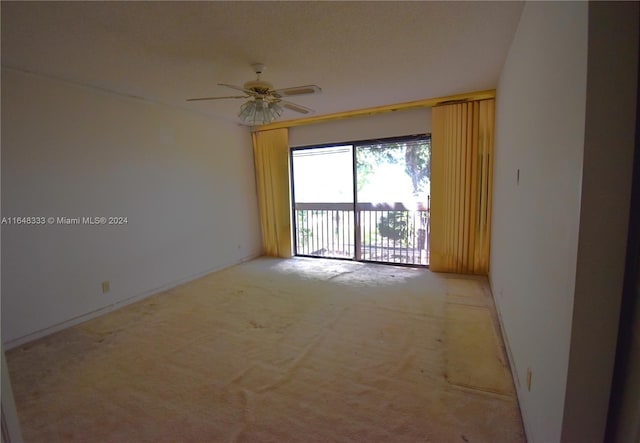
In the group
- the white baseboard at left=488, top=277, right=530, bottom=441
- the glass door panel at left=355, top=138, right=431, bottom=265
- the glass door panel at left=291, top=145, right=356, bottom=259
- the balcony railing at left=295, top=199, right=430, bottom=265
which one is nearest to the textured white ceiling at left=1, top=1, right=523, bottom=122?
the glass door panel at left=355, top=138, right=431, bottom=265

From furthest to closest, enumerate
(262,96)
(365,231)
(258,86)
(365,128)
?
(365,231), (365,128), (262,96), (258,86)

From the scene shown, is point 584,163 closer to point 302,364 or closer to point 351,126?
point 302,364

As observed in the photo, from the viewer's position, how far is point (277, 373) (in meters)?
1.98

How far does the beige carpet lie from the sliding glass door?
1447mm

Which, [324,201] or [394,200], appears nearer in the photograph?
[394,200]

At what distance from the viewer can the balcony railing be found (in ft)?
14.6

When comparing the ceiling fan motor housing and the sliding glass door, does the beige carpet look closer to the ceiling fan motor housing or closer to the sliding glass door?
the sliding glass door

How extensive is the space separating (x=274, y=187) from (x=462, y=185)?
114 inches

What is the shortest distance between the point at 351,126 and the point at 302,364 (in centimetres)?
347

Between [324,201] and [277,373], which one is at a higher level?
[324,201]

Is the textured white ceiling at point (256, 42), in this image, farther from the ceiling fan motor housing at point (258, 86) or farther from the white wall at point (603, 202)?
the white wall at point (603, 202)

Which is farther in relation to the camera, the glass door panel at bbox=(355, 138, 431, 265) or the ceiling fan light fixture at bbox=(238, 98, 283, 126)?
the glass door panel at bbox=(355, 138, 431, 265)

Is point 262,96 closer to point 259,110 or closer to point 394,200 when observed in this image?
point 259,110

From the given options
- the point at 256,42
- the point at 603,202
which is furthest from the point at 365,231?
the point at 603,202
